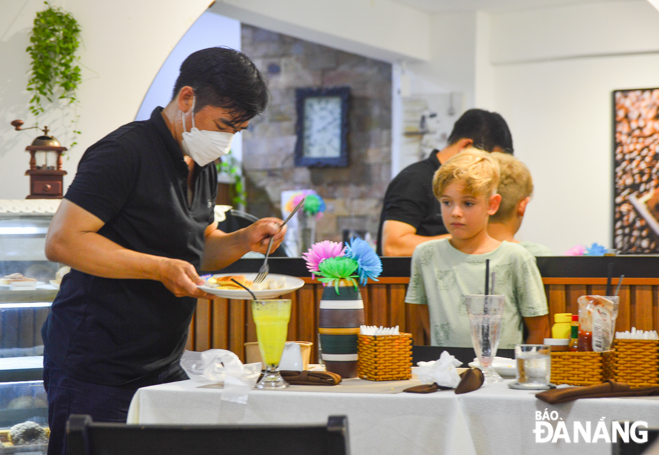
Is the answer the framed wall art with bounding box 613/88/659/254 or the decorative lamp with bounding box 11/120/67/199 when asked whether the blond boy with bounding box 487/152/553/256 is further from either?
the framed wall art with bounding box 613/88/659/254

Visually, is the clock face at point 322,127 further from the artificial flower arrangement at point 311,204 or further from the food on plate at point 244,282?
the food on plate at point 244,282

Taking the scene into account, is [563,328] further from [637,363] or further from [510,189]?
[510,189]

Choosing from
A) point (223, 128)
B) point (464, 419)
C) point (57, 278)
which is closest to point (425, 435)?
point (464, 419)

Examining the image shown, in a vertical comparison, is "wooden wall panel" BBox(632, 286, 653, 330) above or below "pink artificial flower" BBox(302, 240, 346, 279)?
below

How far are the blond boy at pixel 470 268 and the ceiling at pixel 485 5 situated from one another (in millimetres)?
3587

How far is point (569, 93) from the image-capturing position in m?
5.39

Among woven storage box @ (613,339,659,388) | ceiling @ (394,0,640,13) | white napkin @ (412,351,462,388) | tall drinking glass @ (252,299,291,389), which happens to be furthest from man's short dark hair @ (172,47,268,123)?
ceiling @ (394,0,640,13)

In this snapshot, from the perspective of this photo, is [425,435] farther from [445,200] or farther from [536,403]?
[445,200]

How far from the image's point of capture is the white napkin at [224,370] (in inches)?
53.2

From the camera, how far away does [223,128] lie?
173 centimetres

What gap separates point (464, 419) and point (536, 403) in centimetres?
14

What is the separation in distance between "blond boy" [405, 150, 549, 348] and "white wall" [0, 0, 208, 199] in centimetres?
193

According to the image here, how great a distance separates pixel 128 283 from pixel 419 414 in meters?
0.77

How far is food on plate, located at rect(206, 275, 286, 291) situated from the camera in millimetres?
1555
